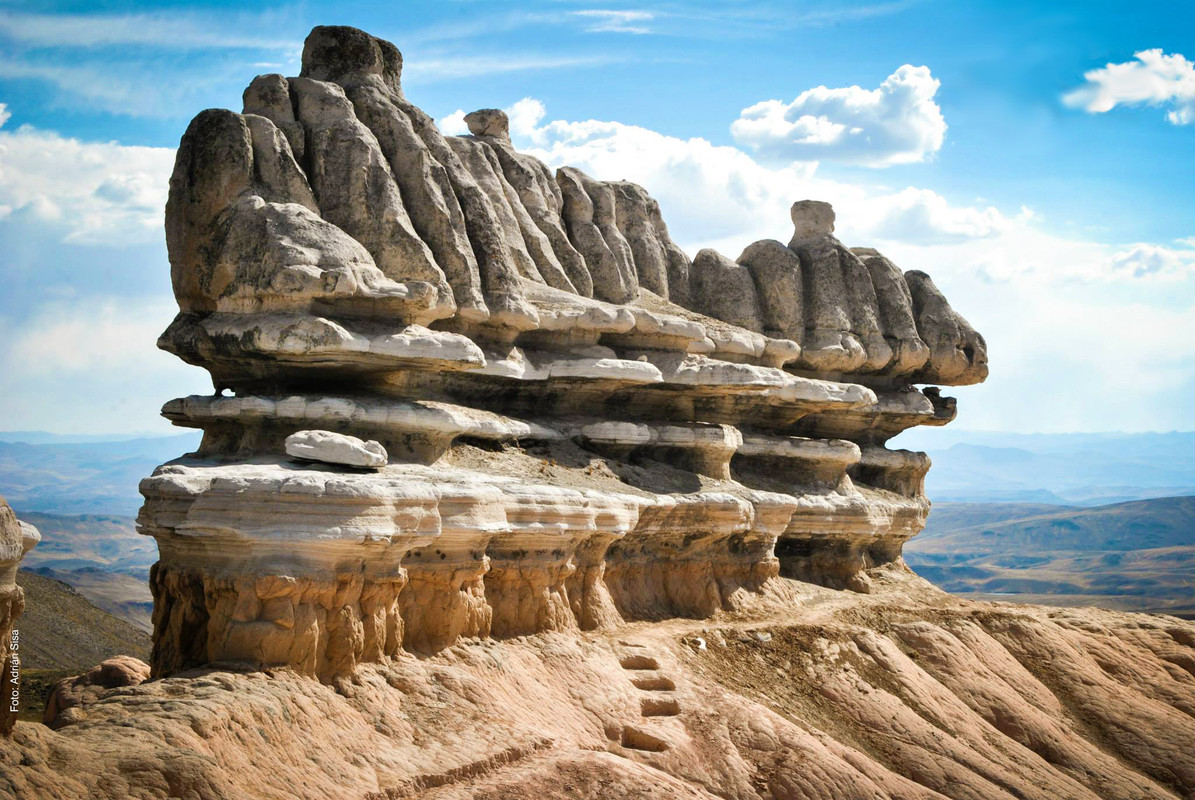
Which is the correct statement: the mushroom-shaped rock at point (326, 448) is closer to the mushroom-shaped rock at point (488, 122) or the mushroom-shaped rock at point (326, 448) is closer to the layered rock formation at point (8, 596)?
the layered rock formation at point (8, 596)

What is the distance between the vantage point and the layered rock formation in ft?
42.7

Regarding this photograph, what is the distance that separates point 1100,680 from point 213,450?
20331 mm

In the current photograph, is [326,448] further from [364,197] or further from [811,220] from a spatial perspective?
[811,220]

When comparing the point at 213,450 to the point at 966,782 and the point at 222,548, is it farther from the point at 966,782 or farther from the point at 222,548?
the point at 966,782

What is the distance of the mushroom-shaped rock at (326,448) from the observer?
19.4 metres

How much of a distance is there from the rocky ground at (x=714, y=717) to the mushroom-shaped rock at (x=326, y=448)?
3.14 metres

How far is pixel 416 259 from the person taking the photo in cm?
2342

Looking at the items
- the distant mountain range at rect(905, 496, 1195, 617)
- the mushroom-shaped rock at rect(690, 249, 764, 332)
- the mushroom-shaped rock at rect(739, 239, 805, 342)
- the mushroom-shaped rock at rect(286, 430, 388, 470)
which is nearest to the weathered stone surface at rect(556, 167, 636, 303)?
the mushroom-shaped rock at rect(690, 249, 764, 332)

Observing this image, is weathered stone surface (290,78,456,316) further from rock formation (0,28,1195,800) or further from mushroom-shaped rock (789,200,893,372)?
mushroom-shaped rock (789,200,893,372)

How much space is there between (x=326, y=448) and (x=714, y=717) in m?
8.07

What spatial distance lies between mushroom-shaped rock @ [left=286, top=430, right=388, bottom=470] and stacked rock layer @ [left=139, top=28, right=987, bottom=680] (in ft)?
0.85

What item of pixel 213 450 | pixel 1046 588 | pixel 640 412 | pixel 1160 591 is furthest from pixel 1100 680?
pixel 1046 588

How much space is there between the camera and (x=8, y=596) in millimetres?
13047

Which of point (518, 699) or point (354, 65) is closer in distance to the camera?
point (518, 699)
